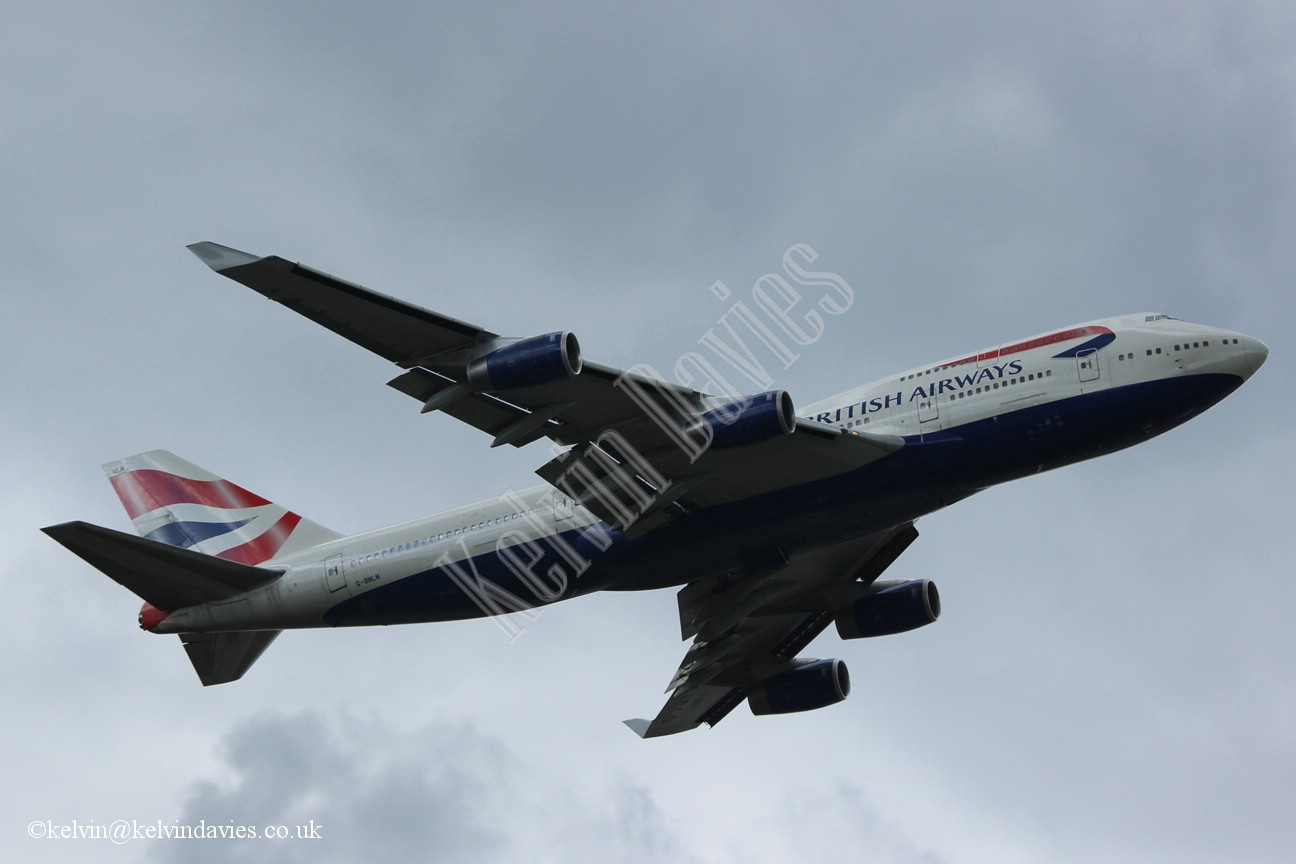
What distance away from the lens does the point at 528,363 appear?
2797 centimetres

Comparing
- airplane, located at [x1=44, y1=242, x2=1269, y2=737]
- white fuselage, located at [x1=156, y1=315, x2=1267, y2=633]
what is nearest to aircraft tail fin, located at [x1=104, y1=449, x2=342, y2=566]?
airplane, located at [x1=44, y1=242, x2=1269, y2=737]

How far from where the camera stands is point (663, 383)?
3027 centimetres

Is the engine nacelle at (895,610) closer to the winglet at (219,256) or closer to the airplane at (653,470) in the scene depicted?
the airplane at (653,470)

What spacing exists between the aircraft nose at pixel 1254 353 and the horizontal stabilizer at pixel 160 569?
986 inches

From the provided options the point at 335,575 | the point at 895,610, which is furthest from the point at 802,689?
the point at 335,575

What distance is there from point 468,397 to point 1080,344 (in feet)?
46.4

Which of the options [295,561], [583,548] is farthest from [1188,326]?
[295,561]

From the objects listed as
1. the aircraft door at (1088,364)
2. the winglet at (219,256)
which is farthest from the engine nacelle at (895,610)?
the winglet at (219,256)

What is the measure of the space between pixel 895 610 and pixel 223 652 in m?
19.4

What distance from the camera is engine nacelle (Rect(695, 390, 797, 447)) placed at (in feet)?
98.0

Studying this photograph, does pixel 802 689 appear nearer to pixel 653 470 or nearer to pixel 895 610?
pixel 895 610

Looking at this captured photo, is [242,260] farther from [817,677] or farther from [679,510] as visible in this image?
[817,677]

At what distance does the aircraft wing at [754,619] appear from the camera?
37.2 metres

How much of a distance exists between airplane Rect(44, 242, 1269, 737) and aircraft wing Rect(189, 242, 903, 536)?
5cm
